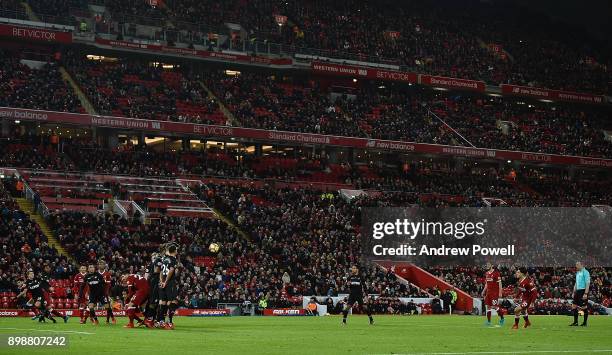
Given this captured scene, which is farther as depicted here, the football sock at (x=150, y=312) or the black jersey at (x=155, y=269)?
the football sock at (x=150, y=312)

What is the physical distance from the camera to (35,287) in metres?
34.1

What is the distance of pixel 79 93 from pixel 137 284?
155 feet

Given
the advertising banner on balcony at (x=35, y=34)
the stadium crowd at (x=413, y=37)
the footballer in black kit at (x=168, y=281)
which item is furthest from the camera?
the stadium crowd at (x=413, y=37)

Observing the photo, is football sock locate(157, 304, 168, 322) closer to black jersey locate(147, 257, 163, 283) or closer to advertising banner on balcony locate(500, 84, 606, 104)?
black jersey locate(147, 257, 163, 283)

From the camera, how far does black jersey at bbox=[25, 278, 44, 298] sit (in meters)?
33.8

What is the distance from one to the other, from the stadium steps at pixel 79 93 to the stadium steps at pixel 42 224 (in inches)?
535

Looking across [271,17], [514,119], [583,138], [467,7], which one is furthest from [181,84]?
[467,7]

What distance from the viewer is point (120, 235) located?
53938mm

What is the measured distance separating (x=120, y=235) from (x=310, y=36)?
4261cm

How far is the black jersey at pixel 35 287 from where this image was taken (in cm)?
3375

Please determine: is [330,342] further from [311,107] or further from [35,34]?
[311,107]

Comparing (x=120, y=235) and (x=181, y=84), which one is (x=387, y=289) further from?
(x=181, y=84)

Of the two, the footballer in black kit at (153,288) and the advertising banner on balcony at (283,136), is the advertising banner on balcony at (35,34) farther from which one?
the footballer in black kit at (153,288)

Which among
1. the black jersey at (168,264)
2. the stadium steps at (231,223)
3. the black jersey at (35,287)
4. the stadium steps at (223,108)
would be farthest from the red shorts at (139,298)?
the stadium steps at (223,108)
